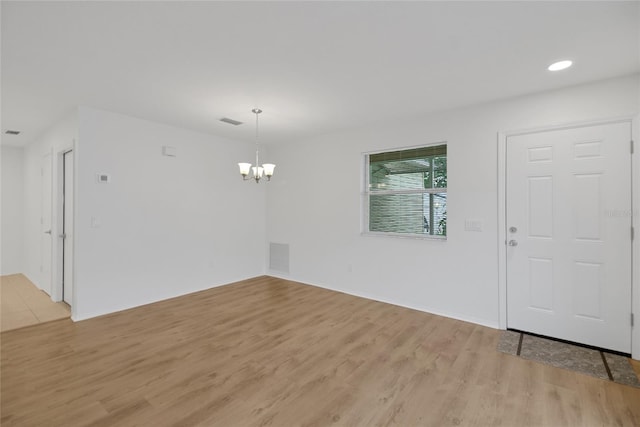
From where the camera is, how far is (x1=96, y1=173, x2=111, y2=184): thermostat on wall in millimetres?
3683

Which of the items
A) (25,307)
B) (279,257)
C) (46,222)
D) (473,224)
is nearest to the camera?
(473,224)

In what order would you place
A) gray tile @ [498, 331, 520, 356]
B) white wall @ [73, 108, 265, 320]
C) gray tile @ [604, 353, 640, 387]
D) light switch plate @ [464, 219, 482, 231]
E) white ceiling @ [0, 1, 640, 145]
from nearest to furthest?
white ceiling @ [0, 1, 640, 145], gray tile @ [604, 353, 640, 387], gray tile @ [498, 331, 520, 356], light switch plate @ [464, 219, 482, 231], white wall @ [73, 108, 265, 320]

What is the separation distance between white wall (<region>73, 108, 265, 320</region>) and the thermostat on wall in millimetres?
43

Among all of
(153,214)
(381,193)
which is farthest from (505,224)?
(153,214)

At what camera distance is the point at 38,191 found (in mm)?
4980

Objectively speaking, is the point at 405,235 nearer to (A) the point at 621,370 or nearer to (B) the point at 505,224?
(B) the point at 505,224

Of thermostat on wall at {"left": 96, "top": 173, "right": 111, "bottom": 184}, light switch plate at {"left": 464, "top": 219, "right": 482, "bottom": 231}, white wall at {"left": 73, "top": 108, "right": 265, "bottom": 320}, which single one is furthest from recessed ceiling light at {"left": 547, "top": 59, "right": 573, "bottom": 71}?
thermostat on wall at {"left": 96, "top": 173, "right": 111, "bottom": 184}

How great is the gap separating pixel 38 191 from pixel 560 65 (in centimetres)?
735

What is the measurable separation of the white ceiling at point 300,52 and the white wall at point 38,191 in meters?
0.42

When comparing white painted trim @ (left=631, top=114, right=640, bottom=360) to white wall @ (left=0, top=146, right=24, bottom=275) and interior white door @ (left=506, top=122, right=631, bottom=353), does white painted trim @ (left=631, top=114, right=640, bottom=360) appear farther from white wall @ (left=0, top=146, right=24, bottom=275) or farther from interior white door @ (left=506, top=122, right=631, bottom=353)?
white wall @ (left=0, top=146, right=24, bottom=275)

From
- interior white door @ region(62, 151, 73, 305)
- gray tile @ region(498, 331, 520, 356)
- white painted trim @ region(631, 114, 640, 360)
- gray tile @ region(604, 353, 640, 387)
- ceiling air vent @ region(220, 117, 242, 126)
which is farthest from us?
ceiling air vent @ region(220, 117, 242, 126)

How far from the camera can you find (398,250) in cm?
413

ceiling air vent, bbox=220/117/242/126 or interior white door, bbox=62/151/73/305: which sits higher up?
ceiling air vent, bbox=220/117/242/126

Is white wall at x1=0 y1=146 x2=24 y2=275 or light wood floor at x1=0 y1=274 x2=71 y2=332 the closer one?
light wood floor at x1=0 y1=274 x2=71 y2=332
